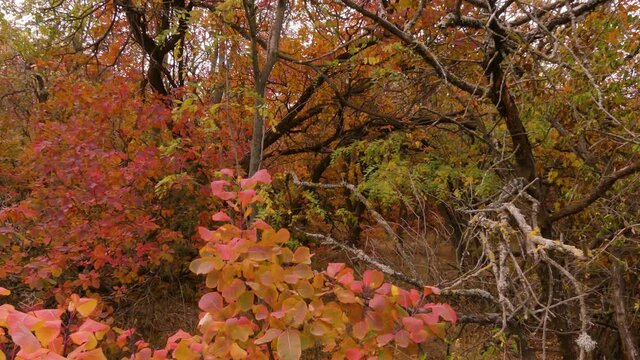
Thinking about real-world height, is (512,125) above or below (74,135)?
above

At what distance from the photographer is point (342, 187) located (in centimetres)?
424

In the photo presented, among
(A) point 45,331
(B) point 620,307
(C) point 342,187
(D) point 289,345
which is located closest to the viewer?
(A) point 45,331

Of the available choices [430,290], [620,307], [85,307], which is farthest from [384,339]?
[620,307]

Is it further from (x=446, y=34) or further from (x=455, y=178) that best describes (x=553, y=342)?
(x=446, y=34)

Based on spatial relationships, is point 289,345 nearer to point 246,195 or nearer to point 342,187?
point 246,195

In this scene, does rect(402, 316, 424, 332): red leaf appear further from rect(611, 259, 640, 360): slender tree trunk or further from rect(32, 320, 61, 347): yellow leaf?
rect(611, 259, 640, 360): slender tree trunk

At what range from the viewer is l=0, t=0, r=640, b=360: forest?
5.82 ft

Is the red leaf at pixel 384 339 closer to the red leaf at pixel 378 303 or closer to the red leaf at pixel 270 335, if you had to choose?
→ the red leaf at pixel 378 303

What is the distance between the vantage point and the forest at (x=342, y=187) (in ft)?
5.82

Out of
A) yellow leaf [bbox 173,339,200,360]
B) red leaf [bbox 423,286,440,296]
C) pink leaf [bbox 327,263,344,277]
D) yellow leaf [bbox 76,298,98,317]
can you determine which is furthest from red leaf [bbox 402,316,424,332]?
yellow leaf [bbox 76,298,98,317]

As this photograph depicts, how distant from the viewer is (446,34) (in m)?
4.78

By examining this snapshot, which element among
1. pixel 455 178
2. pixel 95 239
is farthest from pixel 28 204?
pixel 455 178

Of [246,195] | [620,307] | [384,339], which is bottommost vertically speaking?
[620,307]

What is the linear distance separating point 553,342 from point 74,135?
6.04 meters
